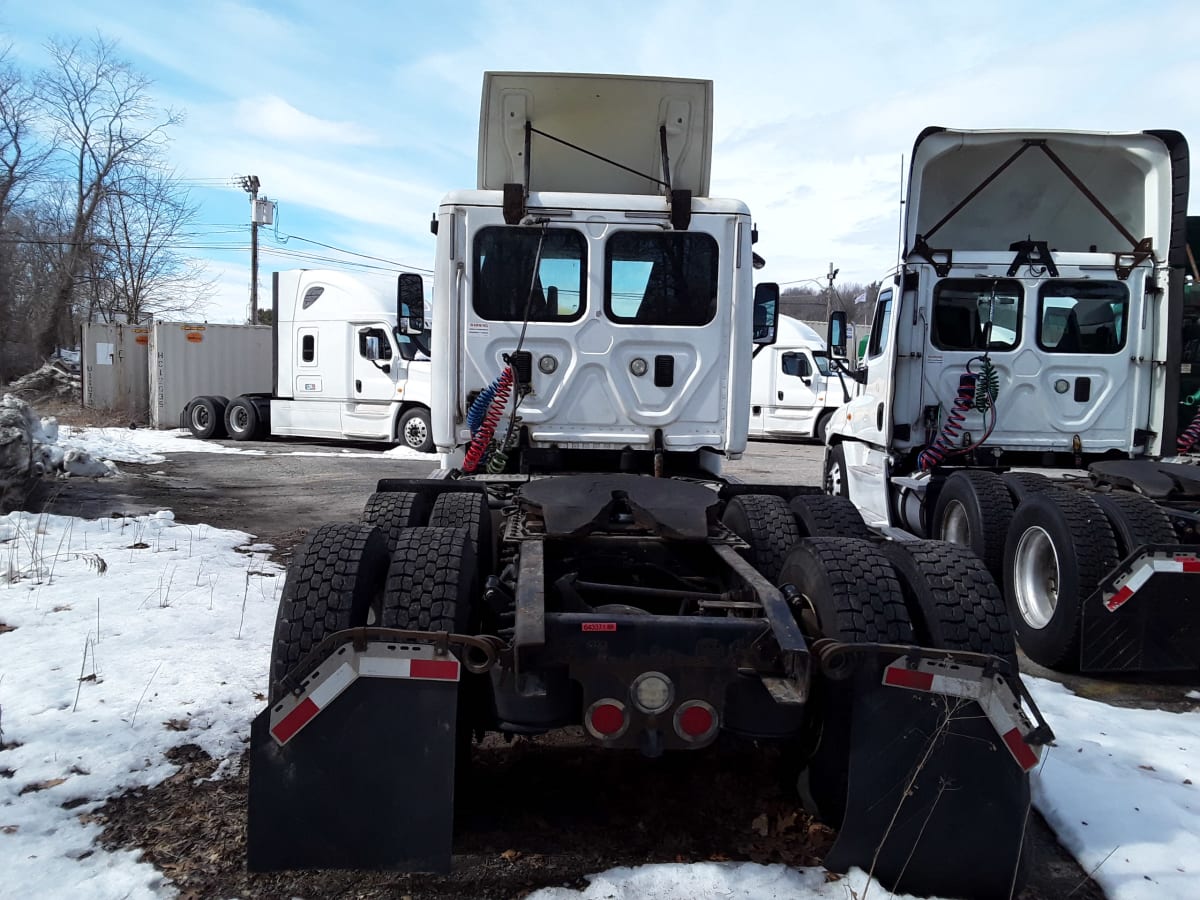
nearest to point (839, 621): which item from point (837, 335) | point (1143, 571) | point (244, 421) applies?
point (1143, 571)

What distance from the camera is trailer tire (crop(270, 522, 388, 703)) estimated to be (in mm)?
2738

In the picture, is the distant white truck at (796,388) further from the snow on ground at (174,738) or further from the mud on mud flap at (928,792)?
the mud on mud flap at (928,792)

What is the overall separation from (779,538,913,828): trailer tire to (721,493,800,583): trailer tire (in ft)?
2.76

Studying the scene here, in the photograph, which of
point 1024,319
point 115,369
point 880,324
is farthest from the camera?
point 115,369

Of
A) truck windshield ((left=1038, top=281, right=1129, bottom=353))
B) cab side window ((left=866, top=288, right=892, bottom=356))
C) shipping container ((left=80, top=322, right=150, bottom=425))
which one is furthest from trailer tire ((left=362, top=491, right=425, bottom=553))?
shipping container ((left=80, top=322, right=150, bottom=425))

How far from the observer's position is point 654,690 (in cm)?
260

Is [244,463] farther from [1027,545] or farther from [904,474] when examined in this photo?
[1027,545]

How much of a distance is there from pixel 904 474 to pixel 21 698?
675 cm

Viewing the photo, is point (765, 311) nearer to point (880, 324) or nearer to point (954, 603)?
point (880, 324)

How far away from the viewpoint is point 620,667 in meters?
2.59

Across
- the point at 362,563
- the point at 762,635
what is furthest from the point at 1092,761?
the point at 362,563

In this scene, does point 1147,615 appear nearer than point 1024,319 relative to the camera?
Yes

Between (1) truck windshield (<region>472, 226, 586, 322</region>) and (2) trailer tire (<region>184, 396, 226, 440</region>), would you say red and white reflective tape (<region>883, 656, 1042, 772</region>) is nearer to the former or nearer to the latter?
(1) truck windshield (<region>472, 226, 586, 322</region>)

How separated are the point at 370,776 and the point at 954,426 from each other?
624 cm
